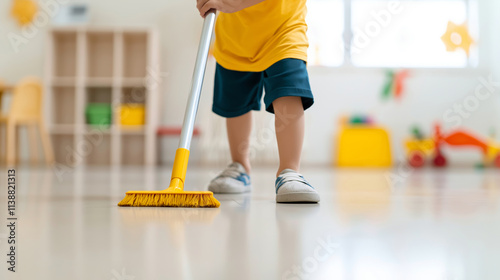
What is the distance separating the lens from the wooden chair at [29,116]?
3.10 metres

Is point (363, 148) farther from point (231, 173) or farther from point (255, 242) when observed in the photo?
point (255, 242)

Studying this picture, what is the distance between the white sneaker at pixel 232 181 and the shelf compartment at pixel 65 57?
282 cm

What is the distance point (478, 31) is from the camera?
3.75 m

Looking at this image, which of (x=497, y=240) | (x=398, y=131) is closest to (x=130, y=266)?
(x=497, y=240)

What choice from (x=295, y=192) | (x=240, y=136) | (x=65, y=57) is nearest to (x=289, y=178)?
(x=295, y=192)

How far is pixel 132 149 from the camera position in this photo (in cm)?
364

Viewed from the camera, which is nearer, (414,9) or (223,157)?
(223,157)

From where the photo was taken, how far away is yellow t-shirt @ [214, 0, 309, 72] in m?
1.06

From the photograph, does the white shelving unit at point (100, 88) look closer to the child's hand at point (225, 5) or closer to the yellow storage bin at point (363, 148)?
the yellow storage bin at point (363, 148)

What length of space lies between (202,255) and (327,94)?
3.35m

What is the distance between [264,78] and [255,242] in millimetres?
653

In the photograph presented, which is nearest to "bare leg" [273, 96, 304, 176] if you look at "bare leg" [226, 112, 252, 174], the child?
the child

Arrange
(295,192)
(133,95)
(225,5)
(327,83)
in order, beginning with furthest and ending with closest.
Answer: (327,83)
(133,95)
(225,5)
(295,192)

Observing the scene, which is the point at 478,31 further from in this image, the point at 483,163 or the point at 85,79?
the point at 85,79
